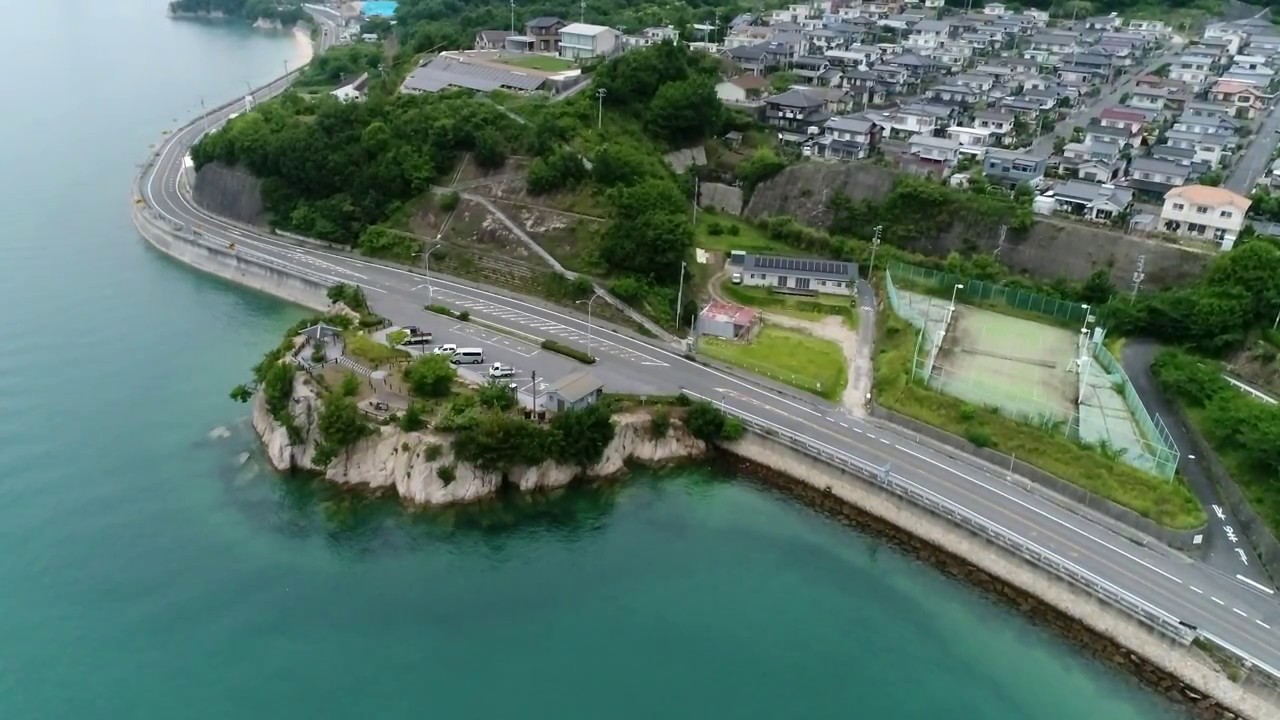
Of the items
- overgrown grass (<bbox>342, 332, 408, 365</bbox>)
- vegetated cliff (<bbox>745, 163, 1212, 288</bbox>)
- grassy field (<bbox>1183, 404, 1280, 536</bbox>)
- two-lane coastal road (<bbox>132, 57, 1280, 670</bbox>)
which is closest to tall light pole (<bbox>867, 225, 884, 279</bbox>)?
vegetated cliff (<bbox>745, 163, 1212, 288</bbox>)

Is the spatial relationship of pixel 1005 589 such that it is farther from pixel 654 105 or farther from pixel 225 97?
pixel 225 97

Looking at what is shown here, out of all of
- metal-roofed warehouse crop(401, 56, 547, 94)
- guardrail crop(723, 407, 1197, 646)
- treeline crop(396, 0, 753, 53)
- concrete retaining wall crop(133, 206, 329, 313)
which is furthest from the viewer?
treeline crop(396, 0, 753, 53)

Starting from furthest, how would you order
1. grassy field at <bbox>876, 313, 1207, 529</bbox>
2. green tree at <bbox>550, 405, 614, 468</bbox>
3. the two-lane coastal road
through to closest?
green tree at <bbox>550, 405, 614, 468</bbox> < grassy field at <bbox>876, 313, 1207, 529</bbox> < the two-lane coastal road

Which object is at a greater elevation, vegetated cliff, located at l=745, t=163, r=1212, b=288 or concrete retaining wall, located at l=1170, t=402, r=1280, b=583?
vegetated cliff, located at l=745, t=163, r=1212, b=288

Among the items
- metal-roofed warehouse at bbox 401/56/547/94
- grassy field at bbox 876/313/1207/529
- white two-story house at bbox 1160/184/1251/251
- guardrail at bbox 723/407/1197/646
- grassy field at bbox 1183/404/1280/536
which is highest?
metal-roofed warehouse at bbox 401/56/547/94

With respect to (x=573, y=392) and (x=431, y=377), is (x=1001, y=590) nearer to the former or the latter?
(x=573, y=392)

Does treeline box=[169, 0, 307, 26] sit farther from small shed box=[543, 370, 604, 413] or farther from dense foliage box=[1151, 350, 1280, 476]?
dense foliage box=[1151, 350, 1280, 476]

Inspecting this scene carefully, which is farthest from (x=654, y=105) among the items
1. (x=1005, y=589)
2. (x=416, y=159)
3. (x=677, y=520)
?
(x=1005, y=589)
